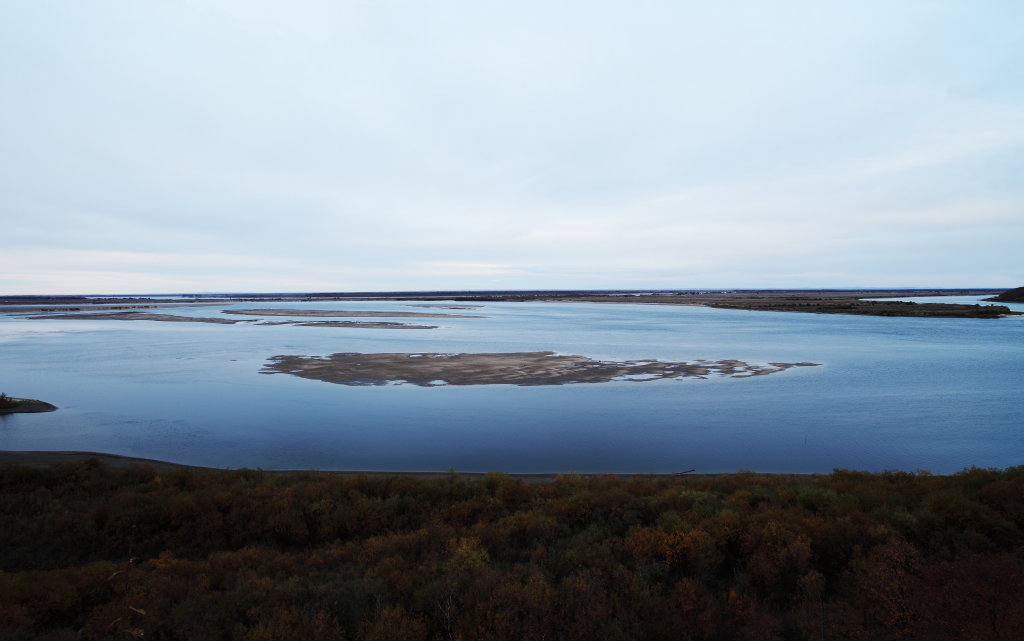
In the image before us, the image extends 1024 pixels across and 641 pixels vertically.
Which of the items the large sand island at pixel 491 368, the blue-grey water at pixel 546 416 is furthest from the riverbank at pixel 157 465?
the large sand island at pixel 491 368

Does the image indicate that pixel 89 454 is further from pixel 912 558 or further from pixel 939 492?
pixel 939 492

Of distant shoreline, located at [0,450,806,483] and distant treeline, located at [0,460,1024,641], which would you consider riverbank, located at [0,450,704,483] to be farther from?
distant treeline, located at [0,460,1024,641]

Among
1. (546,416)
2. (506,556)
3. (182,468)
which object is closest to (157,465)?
(182,468)

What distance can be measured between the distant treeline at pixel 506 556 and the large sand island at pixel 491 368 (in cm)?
1262

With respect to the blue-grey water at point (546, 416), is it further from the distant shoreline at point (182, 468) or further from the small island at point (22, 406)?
the small island at point (22, 406)

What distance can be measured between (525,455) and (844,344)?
33434 millimetres

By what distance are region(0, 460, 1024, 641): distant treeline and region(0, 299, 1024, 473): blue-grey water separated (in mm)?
2806

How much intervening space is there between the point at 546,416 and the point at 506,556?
975 centimetres

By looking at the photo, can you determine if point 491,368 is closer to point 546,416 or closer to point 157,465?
point 546,416

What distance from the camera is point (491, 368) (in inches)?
1021

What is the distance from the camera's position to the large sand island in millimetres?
23281

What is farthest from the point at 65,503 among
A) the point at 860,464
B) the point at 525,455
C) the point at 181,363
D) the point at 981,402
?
the point at 981,402

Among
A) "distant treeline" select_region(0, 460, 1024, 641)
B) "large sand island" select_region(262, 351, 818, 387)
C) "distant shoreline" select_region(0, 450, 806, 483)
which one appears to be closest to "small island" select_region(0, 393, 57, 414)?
"distant shoreline" select_region(0, 450, 806, 483)

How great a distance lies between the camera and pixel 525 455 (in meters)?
13.4
